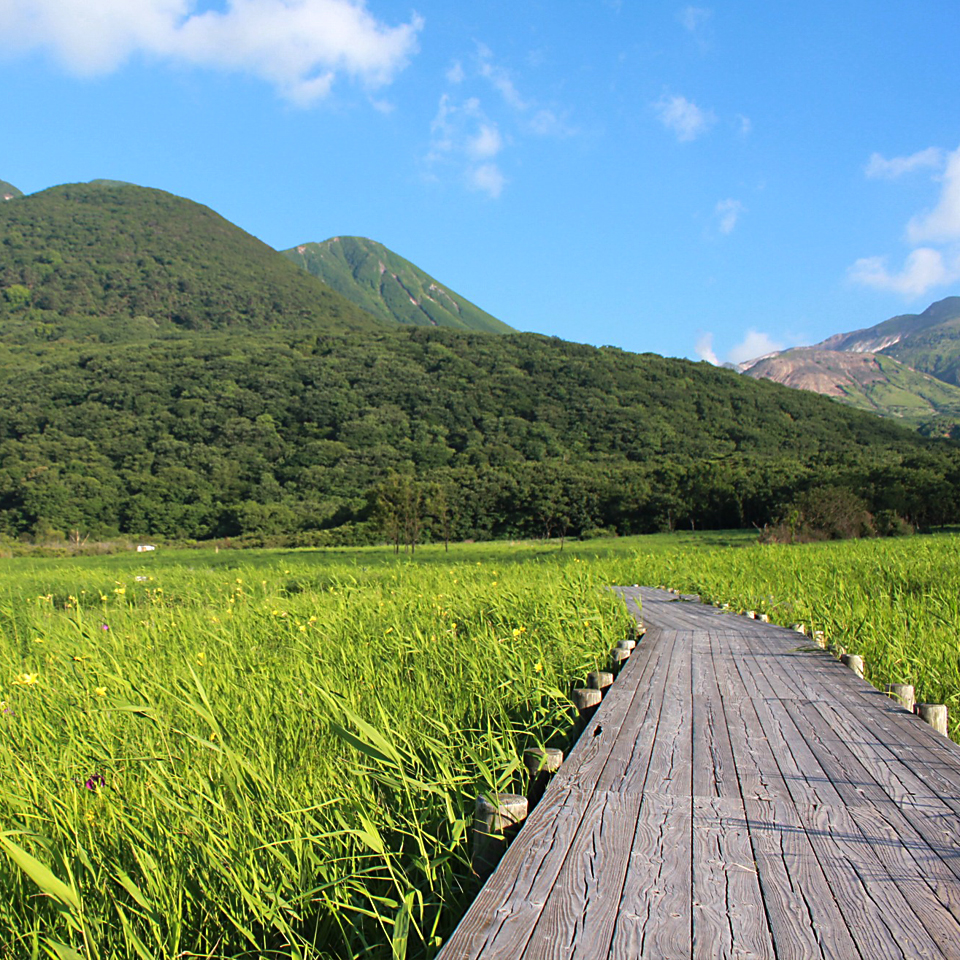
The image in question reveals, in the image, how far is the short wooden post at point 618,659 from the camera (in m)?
5.16

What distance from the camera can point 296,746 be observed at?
130 inches

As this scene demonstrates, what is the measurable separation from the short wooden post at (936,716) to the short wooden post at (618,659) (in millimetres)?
2027

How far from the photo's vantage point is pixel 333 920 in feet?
6.95

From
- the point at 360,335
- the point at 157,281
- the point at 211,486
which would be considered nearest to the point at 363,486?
the point at 211,486

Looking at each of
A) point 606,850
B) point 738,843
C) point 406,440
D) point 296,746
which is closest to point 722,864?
point 738,843

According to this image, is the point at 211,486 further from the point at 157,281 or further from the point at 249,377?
the point at 157,281

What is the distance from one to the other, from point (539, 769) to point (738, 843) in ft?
2.89

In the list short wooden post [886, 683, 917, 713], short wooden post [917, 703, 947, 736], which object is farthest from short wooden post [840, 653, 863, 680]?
short wooden post [917, 703, 947, 736]

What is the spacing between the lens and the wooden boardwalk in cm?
171

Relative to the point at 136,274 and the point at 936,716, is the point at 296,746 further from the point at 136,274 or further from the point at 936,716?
the point at 136,274

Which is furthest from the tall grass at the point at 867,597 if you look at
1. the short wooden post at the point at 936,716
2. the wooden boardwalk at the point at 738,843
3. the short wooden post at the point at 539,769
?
the short wooden post at the point at 539,769

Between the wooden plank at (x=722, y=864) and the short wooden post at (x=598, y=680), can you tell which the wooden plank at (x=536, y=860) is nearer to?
the wooden plank at (x=722, y=864)

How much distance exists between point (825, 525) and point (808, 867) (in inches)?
868

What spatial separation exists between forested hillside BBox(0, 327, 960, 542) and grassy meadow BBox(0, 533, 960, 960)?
73.0 feet
